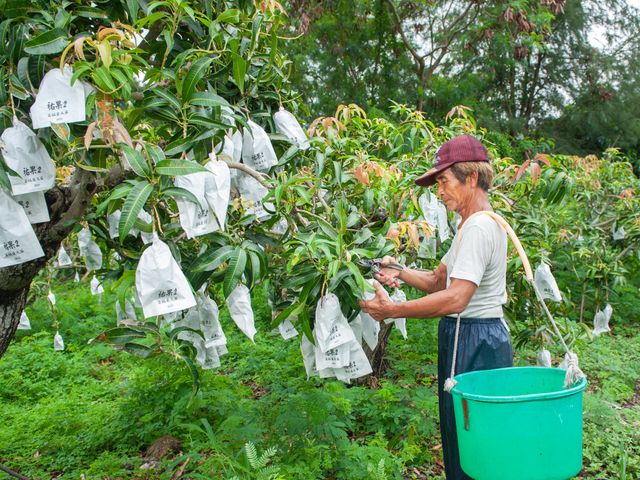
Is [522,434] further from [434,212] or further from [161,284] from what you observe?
[434,212]

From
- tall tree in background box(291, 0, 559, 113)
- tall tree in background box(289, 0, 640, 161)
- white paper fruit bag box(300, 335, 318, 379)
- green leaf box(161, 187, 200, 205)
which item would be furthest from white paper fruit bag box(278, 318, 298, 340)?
tall tree in background box(291, 0, 559, 113)

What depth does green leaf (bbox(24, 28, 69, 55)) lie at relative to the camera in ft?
5.15

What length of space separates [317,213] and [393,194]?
44 cm

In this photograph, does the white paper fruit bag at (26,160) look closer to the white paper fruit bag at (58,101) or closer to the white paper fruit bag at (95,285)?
the white paper fruit bag at (58,101)

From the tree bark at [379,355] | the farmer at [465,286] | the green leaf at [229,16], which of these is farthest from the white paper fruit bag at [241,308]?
the tree bark at [379,355]

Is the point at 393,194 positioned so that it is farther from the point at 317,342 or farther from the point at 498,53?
the point at 498,53

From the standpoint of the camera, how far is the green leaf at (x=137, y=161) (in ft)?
5.15

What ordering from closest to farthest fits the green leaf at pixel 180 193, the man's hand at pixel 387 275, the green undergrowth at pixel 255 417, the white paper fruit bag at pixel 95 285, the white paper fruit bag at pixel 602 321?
the green leaf at pixel 180 193 < the man's hand at pixel 387 275 < the white paper fruit bag at pixel 95 285 < the green undergrowth at pixel 255 417 < the white paper fruit bag at pixel 602 321

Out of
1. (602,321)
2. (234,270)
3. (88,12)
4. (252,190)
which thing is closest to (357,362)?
(234,270)

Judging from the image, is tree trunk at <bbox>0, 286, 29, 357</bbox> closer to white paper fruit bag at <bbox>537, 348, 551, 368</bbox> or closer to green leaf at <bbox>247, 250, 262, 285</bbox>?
green leaf at <bbox>247, 250, 262, 285</bbox>

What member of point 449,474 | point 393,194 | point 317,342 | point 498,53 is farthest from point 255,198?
point 498,53

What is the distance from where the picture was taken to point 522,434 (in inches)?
65.4

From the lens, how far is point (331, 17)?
8719mm

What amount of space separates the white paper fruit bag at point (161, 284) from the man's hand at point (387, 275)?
2.30 feet
